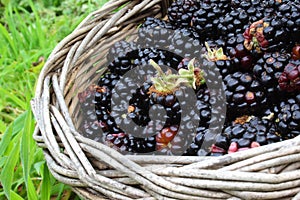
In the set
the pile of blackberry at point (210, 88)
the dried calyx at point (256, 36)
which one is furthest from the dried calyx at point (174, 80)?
the dried calyx at point (256, 36)

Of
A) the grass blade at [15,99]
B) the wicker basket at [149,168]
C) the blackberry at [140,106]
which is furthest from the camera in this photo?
the grass blade at [15,99]

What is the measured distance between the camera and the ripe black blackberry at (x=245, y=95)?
90 cm

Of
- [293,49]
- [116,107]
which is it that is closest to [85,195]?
[116,107]

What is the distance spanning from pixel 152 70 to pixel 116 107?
112 millimetres

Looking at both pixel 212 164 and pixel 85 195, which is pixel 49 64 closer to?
pixel 85 195

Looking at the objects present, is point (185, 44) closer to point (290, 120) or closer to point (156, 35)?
point (156, 35)

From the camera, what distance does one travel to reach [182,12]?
1167 mm

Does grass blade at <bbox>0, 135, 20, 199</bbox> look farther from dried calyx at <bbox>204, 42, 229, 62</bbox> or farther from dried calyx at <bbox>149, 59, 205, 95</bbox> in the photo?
dried calyx at <bbox>204, 42, 229, 62</bbox>

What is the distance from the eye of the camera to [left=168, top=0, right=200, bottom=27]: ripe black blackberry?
1.15 meters

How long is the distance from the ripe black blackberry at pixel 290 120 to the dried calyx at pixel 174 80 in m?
0.18

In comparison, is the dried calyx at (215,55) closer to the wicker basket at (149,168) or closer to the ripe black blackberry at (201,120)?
the ripe black blackberry at (201,120)

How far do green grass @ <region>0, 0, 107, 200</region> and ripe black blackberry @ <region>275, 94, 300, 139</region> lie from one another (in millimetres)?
517

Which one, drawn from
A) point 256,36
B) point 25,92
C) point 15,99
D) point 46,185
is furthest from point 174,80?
point 25,92

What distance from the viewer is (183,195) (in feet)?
2.48
